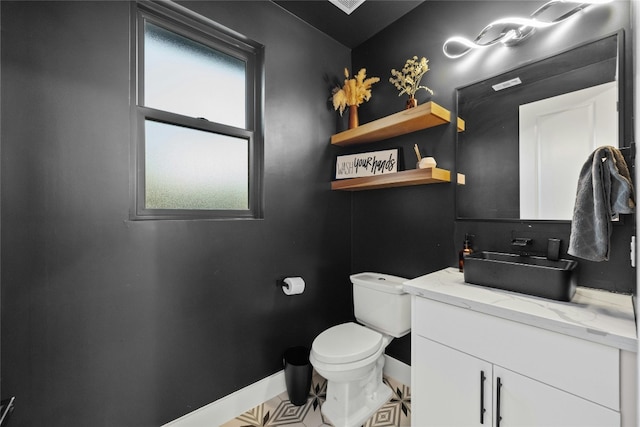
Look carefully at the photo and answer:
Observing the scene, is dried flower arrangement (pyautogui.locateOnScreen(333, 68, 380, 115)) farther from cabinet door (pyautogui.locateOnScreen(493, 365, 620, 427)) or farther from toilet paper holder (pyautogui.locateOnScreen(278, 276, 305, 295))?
cabinet door (pyautogui.locateOnScreen(493, 365, 620, 427))

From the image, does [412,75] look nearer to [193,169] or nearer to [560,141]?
[560,141]

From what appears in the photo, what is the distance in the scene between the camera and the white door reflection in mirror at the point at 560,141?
119 centimetres

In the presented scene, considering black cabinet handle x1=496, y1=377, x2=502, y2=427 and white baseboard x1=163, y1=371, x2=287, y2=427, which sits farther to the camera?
white baseboard x1=163, y1=371, x2=287, y2=427

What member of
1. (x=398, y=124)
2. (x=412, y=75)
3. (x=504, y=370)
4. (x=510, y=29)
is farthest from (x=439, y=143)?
(x=504, y=370)

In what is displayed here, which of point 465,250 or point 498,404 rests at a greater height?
point 465,250

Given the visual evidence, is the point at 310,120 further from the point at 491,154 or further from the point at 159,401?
the point at 159,401

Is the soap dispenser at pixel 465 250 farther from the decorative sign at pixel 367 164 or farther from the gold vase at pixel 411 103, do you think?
the gold vase at pixel 411 103

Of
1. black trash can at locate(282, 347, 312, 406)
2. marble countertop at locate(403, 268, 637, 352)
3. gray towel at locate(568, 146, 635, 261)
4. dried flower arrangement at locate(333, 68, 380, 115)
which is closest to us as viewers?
marble countertop at locate(403, 268, 637, 352)

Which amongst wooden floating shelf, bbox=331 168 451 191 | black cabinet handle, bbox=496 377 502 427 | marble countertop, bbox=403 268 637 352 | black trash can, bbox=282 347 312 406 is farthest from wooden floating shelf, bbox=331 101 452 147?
black trash can, bbox=282 347 312 406

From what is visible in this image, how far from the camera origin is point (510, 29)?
1.41 m

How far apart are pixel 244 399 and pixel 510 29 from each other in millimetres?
2541

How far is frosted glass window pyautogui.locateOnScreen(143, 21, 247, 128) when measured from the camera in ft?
4.76

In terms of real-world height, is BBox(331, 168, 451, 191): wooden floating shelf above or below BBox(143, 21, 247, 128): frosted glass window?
below

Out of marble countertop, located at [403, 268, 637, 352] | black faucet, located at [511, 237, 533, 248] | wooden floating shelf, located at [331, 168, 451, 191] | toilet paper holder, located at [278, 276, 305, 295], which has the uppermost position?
wooden floating shelf, located at [331, 168, 451, 191]
